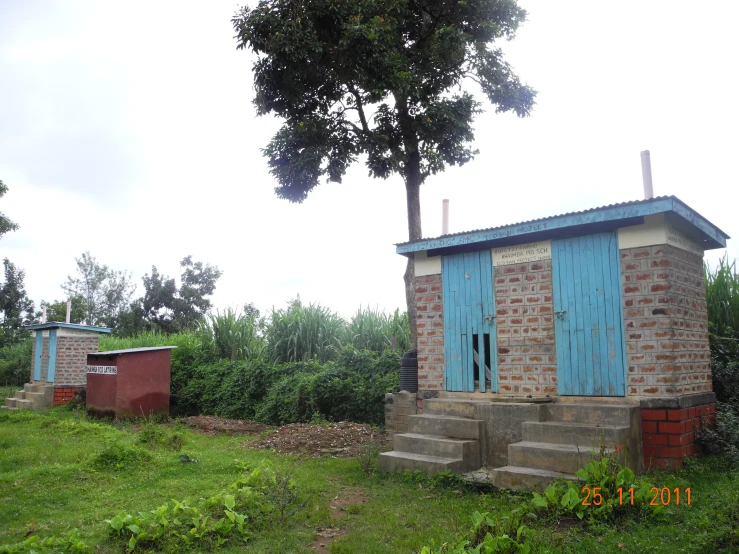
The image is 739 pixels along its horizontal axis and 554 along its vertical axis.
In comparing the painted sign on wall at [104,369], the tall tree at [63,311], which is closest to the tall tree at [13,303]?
the tall tree at [63,311]

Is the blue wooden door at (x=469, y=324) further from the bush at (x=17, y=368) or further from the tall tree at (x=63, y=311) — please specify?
the tall tree at (x=63, y=311)

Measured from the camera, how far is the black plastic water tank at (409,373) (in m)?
8.31

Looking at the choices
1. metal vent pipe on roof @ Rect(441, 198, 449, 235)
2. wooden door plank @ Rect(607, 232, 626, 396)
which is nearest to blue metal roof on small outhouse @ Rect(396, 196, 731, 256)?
wooden door plank @ Rect(607, 232, 626, 396)

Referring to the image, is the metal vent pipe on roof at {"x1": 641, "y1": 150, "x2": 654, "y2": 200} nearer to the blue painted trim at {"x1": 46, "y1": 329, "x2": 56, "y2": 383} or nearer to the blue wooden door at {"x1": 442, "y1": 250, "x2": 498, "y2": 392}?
the blue wooden door at {"x1": 442, "y1": 250, "x2": 498, "y2": 392}

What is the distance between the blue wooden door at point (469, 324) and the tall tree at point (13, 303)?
30.2 metres

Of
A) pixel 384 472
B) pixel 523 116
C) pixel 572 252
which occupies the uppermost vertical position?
pixel 523 116

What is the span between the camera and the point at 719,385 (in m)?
7.57

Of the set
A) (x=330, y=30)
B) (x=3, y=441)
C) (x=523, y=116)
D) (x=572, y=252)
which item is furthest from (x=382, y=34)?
(x=3, y=441)

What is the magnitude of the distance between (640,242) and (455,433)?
10.1 feet

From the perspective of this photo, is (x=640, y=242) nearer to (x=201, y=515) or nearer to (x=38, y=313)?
(x=201, y=515)

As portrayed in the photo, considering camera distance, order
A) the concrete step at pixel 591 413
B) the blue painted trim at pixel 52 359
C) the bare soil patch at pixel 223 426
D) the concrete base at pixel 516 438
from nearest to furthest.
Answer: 1. the concrete base at pixel 516 438
2. the concrete step at pixel 591 413
3. the bare soil patch at pixel 223 426
4. the blue painted trim at pixel 52 359

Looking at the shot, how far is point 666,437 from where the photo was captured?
6.00 meters

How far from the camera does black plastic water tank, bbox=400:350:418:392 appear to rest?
8.31 m

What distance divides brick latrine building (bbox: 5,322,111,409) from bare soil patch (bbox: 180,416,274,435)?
A: 497 centimetres
